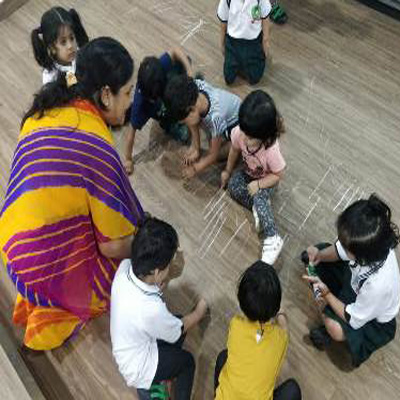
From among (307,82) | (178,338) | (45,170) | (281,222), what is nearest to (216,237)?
(281,222)

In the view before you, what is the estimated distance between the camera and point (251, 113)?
1424 mm

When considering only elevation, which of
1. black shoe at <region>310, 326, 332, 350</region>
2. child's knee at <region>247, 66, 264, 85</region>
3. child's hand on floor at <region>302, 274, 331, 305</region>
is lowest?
black shoe at <region>310, 326, 332, 350</region>

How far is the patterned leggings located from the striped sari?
485mm

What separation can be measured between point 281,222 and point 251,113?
50 cm

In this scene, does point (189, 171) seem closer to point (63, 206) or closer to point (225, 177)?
point (225, 177)

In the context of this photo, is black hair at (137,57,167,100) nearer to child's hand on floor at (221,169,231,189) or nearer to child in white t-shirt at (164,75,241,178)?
child in white t-shirt at (164,75,241,178)

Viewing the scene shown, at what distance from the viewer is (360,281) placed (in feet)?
4.18

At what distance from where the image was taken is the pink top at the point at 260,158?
61.7 inches

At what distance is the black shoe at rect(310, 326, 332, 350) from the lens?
1.45 metres

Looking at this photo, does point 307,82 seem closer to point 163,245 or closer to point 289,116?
point 289,116

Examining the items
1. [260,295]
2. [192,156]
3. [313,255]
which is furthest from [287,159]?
[260,295]

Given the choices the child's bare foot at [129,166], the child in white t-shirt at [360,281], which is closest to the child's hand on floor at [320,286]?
the child in white t-shirt at [360,281]

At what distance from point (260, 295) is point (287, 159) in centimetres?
89

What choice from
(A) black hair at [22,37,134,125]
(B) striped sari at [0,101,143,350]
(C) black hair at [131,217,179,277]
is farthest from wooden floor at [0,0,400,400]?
(A) black hair at [22,37,134,125]
